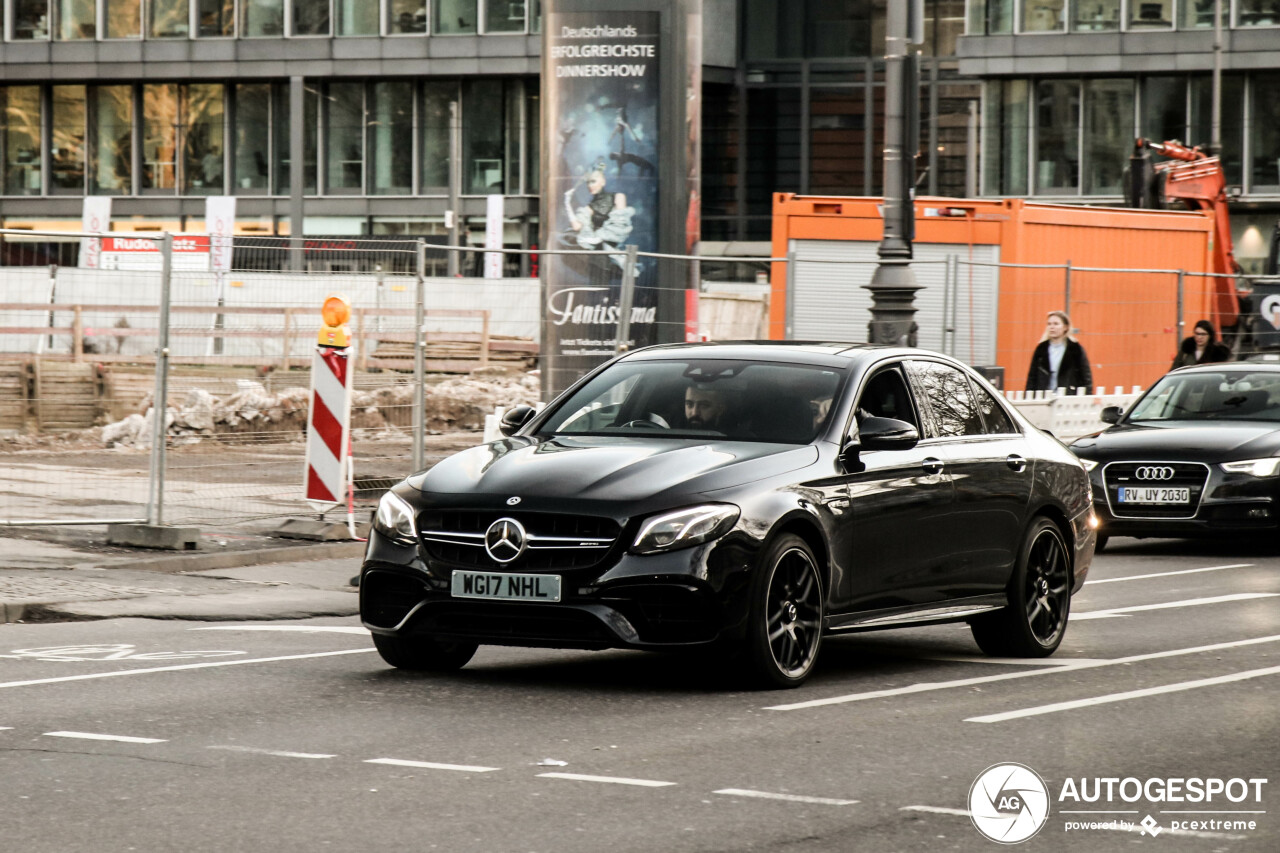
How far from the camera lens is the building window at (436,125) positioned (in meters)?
63.8

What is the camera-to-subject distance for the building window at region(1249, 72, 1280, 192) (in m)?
58.7

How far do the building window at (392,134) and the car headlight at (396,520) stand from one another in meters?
56.2

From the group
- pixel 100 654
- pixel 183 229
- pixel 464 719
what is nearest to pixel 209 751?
pixel 464 719

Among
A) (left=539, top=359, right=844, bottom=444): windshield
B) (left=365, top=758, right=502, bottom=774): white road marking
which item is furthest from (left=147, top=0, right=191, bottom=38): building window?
(left=365, top=758, right=502, bottom=774): white road marking

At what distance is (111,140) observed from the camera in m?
66.4

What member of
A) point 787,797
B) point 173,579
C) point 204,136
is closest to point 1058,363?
point 173,579

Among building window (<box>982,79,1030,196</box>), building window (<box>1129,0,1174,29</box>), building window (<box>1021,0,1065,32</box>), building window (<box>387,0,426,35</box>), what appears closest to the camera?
building window (<box>1129,0,1174,29</box>)

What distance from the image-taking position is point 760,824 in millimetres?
5949

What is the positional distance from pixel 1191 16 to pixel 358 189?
82.7ft

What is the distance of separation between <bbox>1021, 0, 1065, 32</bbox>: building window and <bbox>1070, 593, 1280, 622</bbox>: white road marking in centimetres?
4873

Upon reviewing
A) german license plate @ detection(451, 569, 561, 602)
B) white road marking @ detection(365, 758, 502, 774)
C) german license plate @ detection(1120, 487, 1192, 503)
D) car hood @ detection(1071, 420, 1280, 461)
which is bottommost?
white road marking @ detection(365, 758, 502, 774)

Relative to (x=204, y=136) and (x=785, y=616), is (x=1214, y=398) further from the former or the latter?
(x=204, y=136)

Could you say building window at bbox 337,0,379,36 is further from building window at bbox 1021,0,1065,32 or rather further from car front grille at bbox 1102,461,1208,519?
car front grille at bbox 1102,461,1208,519

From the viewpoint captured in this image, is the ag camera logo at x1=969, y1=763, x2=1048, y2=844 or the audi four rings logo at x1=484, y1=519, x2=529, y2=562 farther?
the audi four rings logo at x1=484, y1=519, x2=529, y2=562
